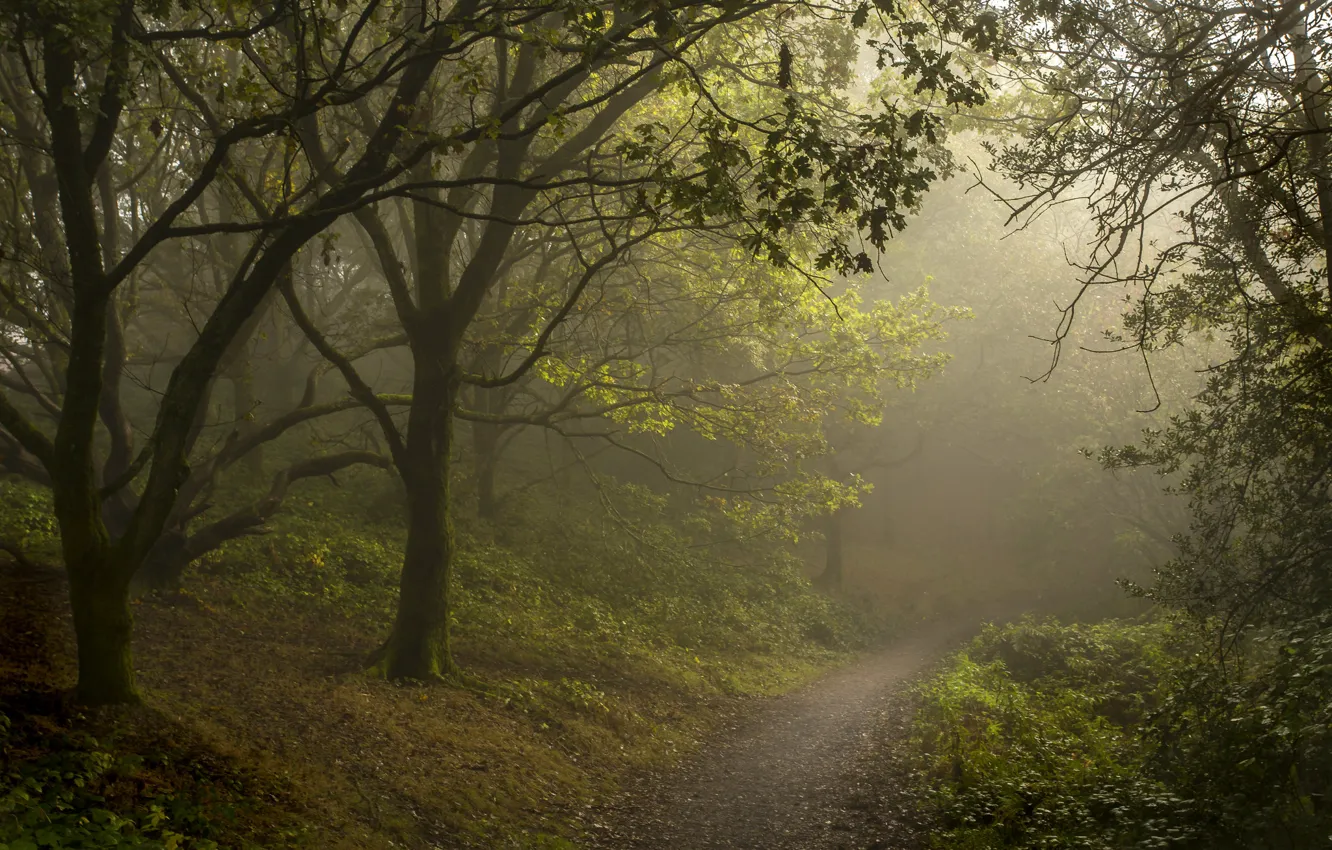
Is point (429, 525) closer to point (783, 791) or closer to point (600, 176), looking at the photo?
point (600, 176)

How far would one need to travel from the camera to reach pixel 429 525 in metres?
11.9

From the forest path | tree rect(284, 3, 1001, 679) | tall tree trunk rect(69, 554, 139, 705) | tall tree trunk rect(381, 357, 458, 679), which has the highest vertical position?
tree rect(284, 3, 1001, 679)

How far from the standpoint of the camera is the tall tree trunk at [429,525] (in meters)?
11.6

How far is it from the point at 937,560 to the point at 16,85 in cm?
3461

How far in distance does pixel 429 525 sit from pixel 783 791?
5.47m

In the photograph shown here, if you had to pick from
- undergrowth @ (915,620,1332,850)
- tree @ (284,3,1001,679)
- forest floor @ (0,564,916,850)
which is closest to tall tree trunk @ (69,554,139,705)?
forest floor @ (0,564,916,850)

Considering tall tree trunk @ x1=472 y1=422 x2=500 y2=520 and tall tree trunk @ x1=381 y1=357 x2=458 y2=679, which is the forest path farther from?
tall tree trunk @ x1=472 y1=422 x2=500 y2=520

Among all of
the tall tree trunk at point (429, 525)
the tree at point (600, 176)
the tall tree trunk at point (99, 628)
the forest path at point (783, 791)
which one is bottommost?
the forest path at point (783, 791)

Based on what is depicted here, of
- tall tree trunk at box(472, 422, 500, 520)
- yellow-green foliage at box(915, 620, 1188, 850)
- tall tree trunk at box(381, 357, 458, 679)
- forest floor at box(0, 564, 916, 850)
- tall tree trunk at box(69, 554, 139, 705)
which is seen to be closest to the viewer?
forest floor at box(0, 564, 916, 850)

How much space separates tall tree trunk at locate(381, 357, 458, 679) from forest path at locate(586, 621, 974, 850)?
336 centimetres

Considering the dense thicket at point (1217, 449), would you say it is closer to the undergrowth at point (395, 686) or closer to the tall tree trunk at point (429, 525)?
the undergrowth at point (395, 686)

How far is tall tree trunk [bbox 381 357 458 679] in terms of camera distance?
38.0 feet

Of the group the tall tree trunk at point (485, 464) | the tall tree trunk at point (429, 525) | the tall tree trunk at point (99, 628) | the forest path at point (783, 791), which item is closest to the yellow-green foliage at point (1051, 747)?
the forest path at point (783, 791)

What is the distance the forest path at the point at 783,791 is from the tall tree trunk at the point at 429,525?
3.36m
